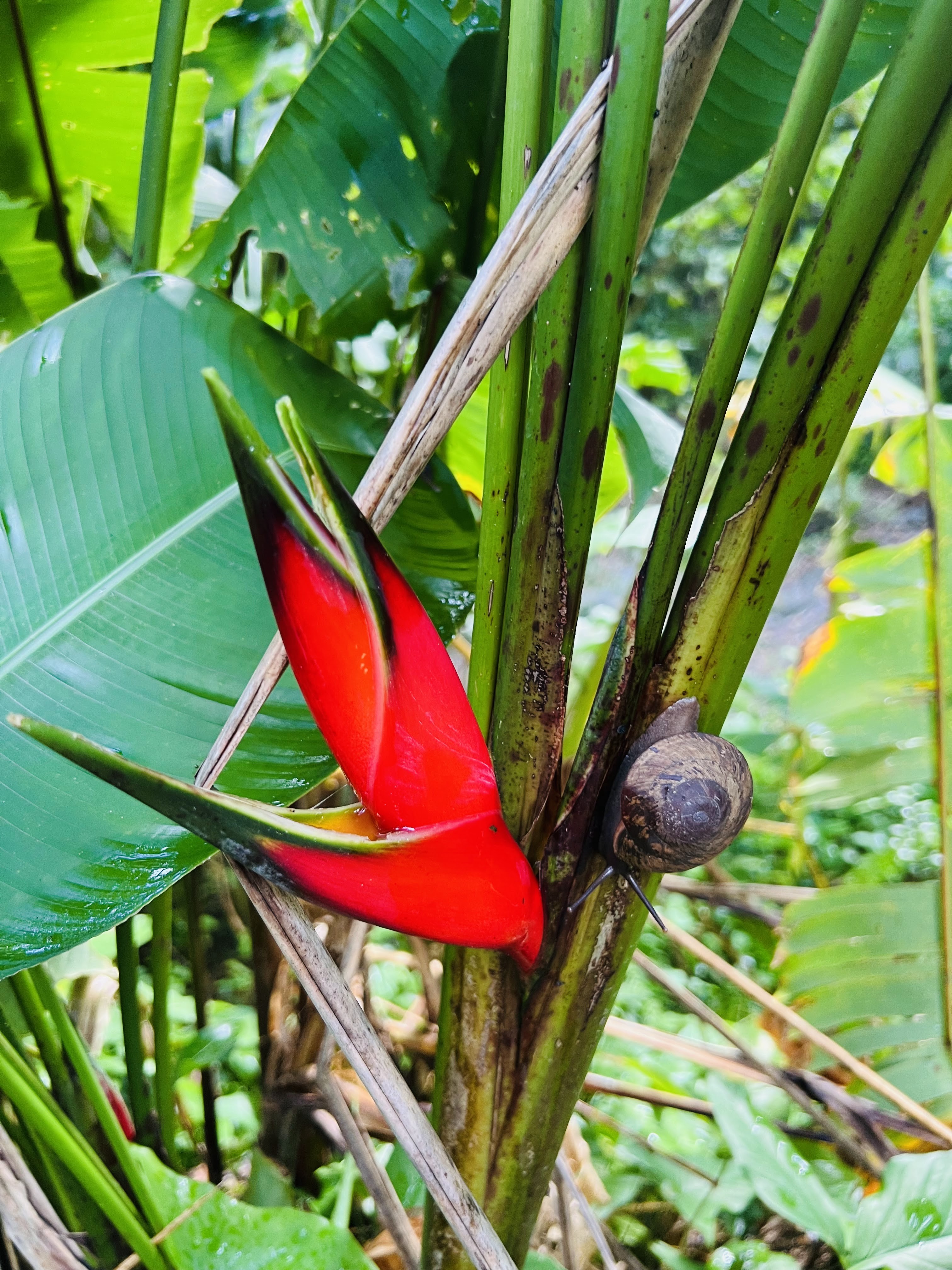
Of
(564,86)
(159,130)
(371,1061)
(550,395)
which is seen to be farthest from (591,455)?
(159,130)

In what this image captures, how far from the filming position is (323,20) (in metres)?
0.70

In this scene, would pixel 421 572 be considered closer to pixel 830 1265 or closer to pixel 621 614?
pixel 621 614

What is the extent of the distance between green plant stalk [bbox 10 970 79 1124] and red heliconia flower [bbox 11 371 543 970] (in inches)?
14.5

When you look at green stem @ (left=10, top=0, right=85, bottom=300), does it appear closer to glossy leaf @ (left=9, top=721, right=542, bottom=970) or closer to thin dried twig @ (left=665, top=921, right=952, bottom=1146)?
glossy leaf @ (left=9, top=721, right=542, bottom=970)

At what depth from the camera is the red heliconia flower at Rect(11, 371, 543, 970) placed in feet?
0.74

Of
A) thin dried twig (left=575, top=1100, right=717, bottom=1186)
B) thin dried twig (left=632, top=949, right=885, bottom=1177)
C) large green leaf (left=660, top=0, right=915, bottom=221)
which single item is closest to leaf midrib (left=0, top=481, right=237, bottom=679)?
large green leaf (left=660, top=0, right=915, bottom=221)

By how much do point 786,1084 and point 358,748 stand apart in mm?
710

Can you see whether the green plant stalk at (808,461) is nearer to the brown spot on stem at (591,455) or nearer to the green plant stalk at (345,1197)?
the brown spot on stem at (591,455)

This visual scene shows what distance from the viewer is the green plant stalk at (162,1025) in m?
0.63

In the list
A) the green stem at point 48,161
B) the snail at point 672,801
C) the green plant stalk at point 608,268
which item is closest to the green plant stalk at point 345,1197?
the snail at point 672,801

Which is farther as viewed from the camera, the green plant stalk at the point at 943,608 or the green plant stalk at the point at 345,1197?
the green plant stalk at the point at 943,608

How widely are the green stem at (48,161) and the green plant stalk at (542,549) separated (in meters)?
0.53

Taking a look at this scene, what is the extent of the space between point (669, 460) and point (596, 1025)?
457 mm

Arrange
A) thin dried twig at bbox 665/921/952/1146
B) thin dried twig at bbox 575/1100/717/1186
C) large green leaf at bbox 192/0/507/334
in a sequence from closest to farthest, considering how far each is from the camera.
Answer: large green leaf at bbox 192/0/507/334 < thin dried twig at bbox 665/921/952/1146 < thin dried twig at bbox 575/1100/717/1186
